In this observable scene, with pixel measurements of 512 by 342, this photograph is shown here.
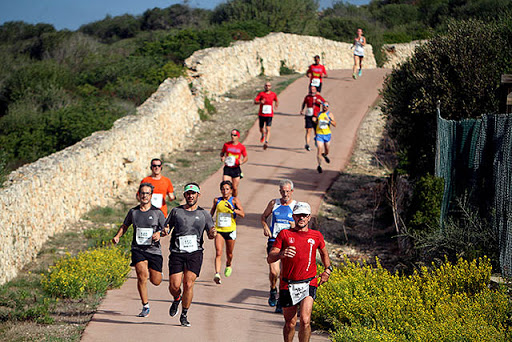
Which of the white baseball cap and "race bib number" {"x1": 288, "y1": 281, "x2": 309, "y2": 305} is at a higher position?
the white baseball cap

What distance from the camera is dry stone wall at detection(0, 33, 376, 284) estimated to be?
1319 centimetres

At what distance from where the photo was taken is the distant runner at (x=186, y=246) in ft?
31.1

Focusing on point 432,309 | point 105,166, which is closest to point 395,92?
point 105,166

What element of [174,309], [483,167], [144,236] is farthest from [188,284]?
[483,167]

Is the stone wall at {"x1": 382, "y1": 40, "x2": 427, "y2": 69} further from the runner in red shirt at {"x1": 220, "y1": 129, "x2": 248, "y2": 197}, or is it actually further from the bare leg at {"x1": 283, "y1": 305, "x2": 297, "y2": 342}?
the bare leg at {"x1": 283, "y1": 305, "x2": 297, "y2": 342}

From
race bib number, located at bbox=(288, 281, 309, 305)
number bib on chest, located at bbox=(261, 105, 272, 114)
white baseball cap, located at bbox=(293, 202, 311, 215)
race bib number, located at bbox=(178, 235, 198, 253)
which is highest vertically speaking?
number bib on chest, located at bbox=(261, 105, 272, 114)

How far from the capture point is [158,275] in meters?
9.96

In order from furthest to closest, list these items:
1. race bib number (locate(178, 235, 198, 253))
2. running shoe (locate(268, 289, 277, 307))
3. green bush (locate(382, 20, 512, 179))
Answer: green bush (locate(382, 20, 512, 179)) → running shoe (locate(268, 289, 277, 307)) → race bib number (locate(178, 235, 198, 253))

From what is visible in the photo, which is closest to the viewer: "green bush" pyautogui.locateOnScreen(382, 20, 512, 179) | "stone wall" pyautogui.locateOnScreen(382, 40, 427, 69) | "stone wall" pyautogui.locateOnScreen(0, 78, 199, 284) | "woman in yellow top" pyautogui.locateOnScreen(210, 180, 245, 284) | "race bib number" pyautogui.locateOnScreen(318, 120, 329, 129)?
"woman in yellow top" pyautogui.locateOnScreen(210, 180, 245, 284)

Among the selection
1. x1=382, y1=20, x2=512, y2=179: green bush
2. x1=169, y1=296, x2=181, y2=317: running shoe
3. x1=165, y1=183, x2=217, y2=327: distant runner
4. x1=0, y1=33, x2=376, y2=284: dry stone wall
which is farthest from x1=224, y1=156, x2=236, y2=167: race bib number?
x1=169, y1=296, x2=181, y2=317: running shoe

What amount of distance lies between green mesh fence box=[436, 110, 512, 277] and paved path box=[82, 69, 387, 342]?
11.8ft

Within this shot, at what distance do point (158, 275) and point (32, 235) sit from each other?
16.1 feet

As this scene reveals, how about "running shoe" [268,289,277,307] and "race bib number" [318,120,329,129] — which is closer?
"running shoe" [268,289,277,307]

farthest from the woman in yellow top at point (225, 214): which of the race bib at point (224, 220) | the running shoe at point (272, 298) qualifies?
the running shoe at point (272, 298)
